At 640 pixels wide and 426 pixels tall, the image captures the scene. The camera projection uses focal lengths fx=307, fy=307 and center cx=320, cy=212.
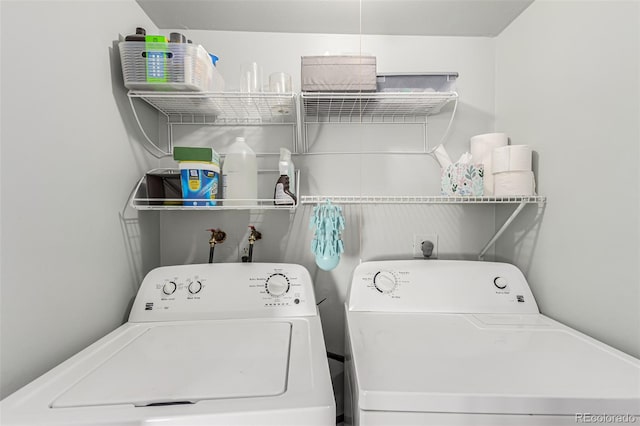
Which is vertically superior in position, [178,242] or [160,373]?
[178,242]

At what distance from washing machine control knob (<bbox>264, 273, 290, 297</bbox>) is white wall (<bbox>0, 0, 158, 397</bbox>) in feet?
1.73

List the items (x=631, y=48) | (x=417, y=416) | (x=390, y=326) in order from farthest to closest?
1. (x=390, y=326)
2. (x=631, y=48)
3. (x=417, y=416)

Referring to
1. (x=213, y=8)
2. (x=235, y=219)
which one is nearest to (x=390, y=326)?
(x=235, y=219)

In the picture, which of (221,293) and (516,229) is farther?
(516,229)

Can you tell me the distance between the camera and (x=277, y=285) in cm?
115

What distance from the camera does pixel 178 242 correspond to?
140cm

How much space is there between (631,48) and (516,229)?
71cm

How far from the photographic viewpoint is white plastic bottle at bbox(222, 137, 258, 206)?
1191 mm

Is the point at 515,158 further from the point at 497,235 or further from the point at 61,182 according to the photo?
the point at 61,182

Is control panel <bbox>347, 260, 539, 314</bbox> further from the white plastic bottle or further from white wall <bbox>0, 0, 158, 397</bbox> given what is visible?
white wall <bbox>0, 0, 158, 397</bbox>

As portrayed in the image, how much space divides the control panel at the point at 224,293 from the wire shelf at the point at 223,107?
64 centimetres

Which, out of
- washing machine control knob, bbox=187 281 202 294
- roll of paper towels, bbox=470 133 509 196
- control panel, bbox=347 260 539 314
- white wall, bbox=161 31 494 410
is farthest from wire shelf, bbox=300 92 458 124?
washing machine control knob, bbox=187 281 202 294

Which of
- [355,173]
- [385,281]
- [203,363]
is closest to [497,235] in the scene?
[385,281]

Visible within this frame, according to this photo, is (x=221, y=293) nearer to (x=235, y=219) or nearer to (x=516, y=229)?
(x=235, y=219)
